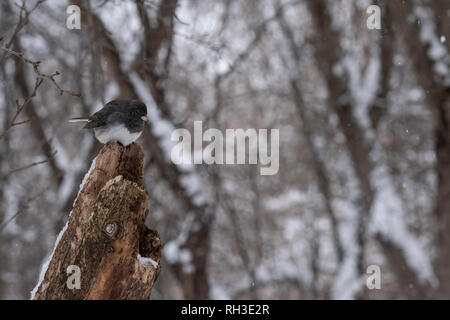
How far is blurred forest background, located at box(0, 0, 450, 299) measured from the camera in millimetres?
5523

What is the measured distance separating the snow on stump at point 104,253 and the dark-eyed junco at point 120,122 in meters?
0.43

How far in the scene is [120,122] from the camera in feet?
8.80

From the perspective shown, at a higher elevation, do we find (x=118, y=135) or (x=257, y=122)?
(x=257, y=122)

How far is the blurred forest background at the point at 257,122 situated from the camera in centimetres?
552

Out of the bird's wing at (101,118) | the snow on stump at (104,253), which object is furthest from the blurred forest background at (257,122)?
the snow on stump at (104,253)

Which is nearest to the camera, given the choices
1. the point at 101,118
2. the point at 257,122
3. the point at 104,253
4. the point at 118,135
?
the point at 104,253

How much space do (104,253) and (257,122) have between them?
7.09m

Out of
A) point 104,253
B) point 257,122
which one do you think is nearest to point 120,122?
point 104,253

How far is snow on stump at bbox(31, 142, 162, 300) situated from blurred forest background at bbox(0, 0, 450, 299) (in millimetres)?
1940

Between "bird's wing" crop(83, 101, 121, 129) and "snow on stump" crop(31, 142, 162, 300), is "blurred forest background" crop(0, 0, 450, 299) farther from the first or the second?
"snow on stump" crop(31, 142, 162, 300)

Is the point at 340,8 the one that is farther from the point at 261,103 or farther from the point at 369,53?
the point at 261,103

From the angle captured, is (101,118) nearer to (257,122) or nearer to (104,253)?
(104,253)

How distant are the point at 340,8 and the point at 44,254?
5.44 m

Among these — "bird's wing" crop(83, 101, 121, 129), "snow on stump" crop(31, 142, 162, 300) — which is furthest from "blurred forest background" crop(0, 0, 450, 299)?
"snow on stump" crop(31, 142, 162, 300)
